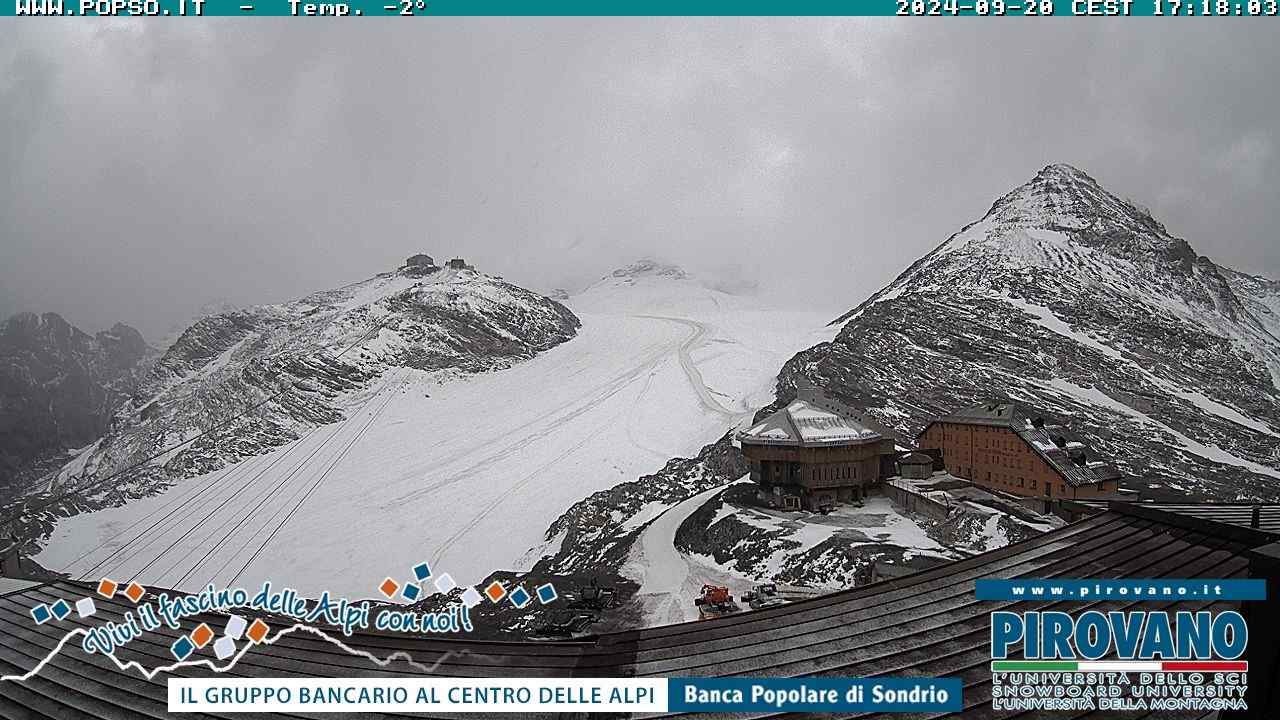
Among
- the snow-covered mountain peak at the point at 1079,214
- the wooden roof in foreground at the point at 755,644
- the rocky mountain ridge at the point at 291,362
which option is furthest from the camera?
the snow-covered mountain peak at the point at 1079,214

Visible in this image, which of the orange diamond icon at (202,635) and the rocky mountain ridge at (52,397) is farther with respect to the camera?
the rocky mountain ridge at (52,397)

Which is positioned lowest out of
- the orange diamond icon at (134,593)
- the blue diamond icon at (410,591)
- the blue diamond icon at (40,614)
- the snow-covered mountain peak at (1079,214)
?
the blue diamond icon at (40,614)

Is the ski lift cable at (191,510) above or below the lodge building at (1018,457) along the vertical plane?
below

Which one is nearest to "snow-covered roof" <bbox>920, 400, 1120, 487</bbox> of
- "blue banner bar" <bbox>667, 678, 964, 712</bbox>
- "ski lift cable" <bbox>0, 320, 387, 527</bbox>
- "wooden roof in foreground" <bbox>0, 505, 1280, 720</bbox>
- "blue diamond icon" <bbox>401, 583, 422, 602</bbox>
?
"wooden roof in foreground" <bbox>0, 505, 1280, 720</bbox>

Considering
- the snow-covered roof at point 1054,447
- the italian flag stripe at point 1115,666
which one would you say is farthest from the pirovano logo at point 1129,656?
the snow-covered roof at point 1054,447

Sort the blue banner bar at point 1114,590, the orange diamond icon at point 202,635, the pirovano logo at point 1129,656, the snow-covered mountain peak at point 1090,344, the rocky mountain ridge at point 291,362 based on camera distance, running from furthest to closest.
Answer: the rocky mountain ridge at point 291,362 → the snow-covered mountain peak at point 1090,344 → the orange diamond icon at point 202,635 → the blue banner bar at point 1114,590 → the pirovano logo at point 1129,656

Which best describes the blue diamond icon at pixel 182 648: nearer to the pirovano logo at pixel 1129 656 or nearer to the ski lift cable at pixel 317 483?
the pirovano logo at pixel 1129 656
